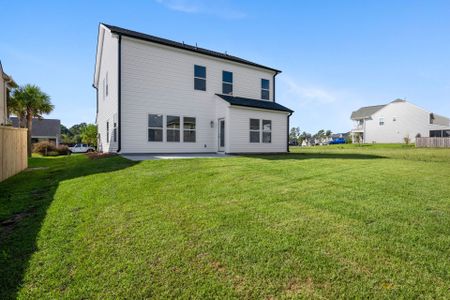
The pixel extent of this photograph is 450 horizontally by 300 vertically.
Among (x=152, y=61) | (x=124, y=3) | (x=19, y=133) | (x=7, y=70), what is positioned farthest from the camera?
(x=7, y=70)

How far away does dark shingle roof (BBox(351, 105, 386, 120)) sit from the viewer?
4442cm

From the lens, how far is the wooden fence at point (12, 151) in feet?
26.6

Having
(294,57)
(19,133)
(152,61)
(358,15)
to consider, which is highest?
(358,15)

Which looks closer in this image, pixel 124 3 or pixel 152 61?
pixel 124 3

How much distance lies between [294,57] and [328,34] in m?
2.42

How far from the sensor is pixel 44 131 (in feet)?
138

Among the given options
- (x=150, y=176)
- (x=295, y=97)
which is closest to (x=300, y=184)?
(x=150, y=176)

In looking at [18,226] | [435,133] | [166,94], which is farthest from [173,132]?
[435,133]

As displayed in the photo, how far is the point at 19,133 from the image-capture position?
32.9ft

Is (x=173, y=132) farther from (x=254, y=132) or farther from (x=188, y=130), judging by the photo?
(x=254, y=132)

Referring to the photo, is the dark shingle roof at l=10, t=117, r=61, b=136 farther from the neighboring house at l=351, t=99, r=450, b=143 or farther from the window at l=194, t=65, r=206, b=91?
the neighboring house at l=351, t=99, r=450, b=143

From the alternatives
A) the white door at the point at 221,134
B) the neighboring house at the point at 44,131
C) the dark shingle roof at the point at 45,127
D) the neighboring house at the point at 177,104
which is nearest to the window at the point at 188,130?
the neighboring house at the point at 177,104

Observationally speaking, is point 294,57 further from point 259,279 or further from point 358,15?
point 259,279

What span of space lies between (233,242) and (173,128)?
12.0 metres
